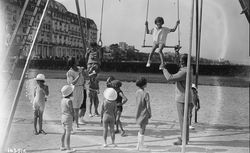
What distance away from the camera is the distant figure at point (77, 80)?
7008mm

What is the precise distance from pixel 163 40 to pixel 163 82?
10.6 metres

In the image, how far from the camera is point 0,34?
8.85 m

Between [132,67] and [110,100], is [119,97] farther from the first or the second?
[132,67]

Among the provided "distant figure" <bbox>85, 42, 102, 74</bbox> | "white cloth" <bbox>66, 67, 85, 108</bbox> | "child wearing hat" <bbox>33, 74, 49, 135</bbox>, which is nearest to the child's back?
"white cloth" <bbox>66, 67, 85, 108</bbox>

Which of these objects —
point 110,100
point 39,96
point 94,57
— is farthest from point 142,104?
point 94,57

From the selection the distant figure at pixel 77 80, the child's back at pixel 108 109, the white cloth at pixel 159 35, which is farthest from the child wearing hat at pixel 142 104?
the distant figure at pixel 77 80

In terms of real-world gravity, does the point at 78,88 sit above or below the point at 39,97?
above

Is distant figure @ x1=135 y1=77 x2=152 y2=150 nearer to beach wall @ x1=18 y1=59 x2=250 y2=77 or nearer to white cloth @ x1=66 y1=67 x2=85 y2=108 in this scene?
white cloth @ x1=66 y1=67 x2=85 y2=108

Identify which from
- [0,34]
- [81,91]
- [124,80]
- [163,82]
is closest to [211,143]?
[81,91]

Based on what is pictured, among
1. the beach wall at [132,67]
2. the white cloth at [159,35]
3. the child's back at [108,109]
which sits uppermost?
the white cloth at [159,35]

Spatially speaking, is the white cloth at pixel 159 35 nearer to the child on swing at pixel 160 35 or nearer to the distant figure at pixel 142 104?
the child on swing at pixel 160 35

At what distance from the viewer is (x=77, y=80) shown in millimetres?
7059

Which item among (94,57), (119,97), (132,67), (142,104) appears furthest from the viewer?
(132,67)

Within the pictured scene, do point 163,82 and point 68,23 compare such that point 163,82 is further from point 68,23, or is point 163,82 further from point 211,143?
point 211,143
